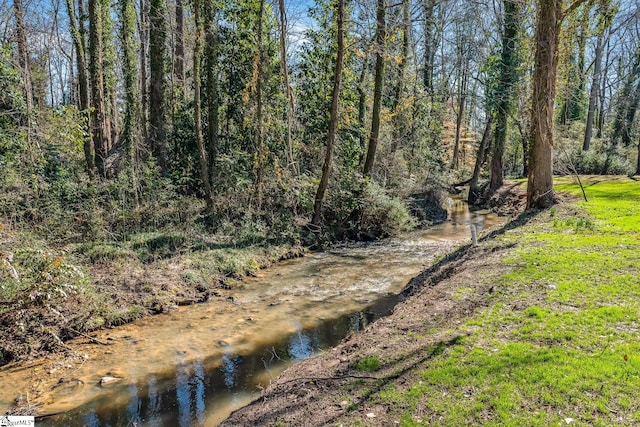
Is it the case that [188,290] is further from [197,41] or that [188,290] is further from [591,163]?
[591,163]

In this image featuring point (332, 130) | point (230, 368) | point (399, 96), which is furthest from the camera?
point (399, 96)

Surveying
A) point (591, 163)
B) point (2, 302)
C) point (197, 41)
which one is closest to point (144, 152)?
point (197, 41)

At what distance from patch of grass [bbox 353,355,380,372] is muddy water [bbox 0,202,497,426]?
166 cm

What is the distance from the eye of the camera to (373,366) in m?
5.16

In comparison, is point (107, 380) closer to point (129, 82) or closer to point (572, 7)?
point (129, 82)

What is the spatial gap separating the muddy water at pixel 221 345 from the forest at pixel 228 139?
3.22 ft

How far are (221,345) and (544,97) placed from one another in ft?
35.7

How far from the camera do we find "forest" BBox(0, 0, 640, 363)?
31.9ft

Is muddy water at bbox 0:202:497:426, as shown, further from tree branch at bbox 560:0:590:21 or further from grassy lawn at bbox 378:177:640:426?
tree branch at bbox 560:0:590:21

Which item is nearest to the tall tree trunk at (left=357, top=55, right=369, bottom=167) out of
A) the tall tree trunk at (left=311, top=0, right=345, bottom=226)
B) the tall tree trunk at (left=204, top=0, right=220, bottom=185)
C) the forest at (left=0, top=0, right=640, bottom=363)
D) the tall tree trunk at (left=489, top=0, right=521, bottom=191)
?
the forest at (left=0, top=0, right=640, bottom=363)

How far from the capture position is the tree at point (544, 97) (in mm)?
11312

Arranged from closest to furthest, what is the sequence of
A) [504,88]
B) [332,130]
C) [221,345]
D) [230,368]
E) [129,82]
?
[230,368]
[221,345]
[332,130]
[129,82]
[504,88]

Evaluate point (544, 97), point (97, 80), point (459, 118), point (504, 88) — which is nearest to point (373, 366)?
point (544, 97)

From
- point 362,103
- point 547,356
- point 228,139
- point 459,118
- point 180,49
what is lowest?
point 547,356
